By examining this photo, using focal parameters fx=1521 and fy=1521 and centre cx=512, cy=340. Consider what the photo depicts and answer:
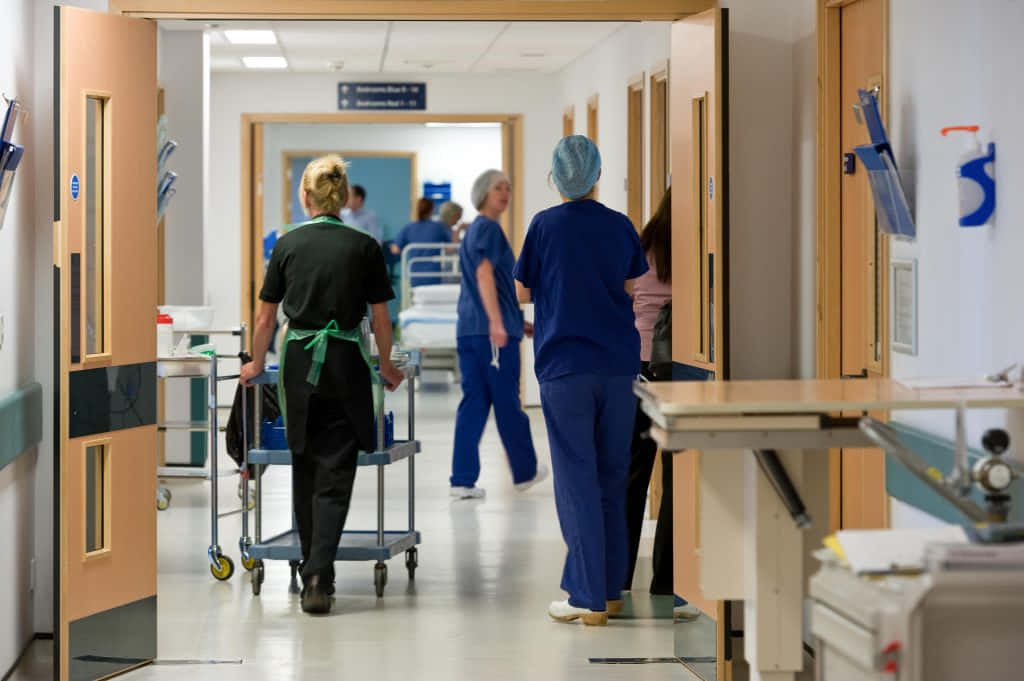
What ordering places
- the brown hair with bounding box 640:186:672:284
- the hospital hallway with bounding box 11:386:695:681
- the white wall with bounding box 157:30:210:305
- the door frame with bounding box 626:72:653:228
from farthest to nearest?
the white wall with bounding box 157:30:210:305, the door frame with bounding box 626:72:653:228, the brown hair with bounding box 640:186:672:284, the hospital hallway with bounding box 11:386:695:681

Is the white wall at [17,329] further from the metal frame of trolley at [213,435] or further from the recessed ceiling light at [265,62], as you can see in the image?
the recessed ceiling light at [265,62]

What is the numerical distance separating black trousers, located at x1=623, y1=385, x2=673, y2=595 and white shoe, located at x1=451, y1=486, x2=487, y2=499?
2.37 m

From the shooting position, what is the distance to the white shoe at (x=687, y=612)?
4816 millimetres

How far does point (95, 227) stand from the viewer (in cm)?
455

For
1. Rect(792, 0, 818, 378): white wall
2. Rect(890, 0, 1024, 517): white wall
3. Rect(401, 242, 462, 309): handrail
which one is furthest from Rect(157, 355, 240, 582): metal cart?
Rect(401, 242, 462, 309): handrail

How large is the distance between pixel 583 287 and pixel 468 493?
3349 millimetres

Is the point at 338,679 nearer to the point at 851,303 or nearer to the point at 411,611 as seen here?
the point at 411,611

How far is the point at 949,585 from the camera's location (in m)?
2.53

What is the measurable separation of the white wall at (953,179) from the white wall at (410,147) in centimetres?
1607

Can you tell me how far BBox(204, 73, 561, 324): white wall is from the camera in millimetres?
12180

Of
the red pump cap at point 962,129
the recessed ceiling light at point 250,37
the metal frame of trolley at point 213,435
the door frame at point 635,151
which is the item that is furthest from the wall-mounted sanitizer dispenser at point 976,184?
the recessed ceiling light at point 250,37

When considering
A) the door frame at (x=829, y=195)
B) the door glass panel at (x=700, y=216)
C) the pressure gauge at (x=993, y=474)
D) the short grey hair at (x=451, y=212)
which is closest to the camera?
the pressure gauge at (x=993, y=474)

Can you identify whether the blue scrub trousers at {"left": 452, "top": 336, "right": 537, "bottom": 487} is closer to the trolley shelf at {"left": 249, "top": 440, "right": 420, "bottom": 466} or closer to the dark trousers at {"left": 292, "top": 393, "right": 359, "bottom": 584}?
the trolley shelf at {"left": 249, "top": 440, "right": 420, "bottom": 466}

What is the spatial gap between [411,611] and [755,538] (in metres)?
2.63
